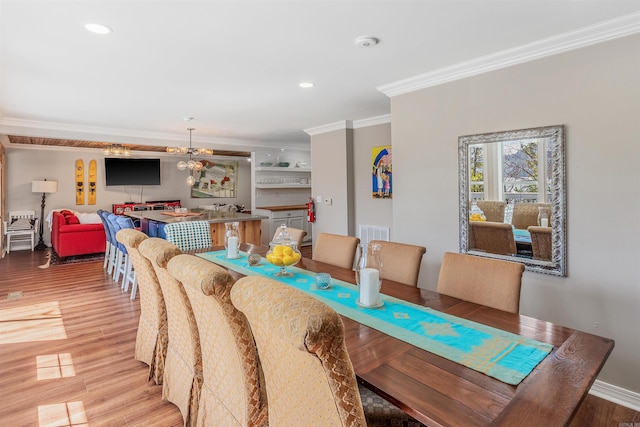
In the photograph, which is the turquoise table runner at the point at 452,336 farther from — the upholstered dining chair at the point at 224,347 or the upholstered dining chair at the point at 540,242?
the upholstered dining chair at the point at 540,242

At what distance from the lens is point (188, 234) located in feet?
12.2

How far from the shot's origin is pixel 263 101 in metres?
3.99

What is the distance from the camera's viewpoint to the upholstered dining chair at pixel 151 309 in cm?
222

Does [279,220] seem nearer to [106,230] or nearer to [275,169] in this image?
[275,169]

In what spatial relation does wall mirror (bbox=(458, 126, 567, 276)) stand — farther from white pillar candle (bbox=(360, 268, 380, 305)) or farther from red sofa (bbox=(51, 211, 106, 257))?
red sofa (bbox=(51, 211, 106, 257))

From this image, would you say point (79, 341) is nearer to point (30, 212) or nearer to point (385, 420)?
point (385, 420)

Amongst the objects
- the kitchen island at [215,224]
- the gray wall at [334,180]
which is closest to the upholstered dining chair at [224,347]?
the kitchen island at [215,224]

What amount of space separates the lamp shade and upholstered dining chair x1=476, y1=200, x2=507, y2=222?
26.8 feet

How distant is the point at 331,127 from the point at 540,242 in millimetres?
3515

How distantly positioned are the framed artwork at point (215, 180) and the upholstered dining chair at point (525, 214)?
8161 mm

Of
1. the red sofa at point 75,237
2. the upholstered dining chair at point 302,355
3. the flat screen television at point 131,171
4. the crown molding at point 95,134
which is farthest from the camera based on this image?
the flat screen television at point 131,171

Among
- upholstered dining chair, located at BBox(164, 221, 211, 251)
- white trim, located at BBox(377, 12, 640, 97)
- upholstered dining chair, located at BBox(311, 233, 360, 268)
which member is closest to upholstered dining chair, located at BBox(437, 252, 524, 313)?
upholstered dining chair, located at BBox(311, 233, 360, 268)

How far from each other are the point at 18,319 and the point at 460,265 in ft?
13.5

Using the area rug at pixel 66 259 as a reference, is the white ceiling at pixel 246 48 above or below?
above
